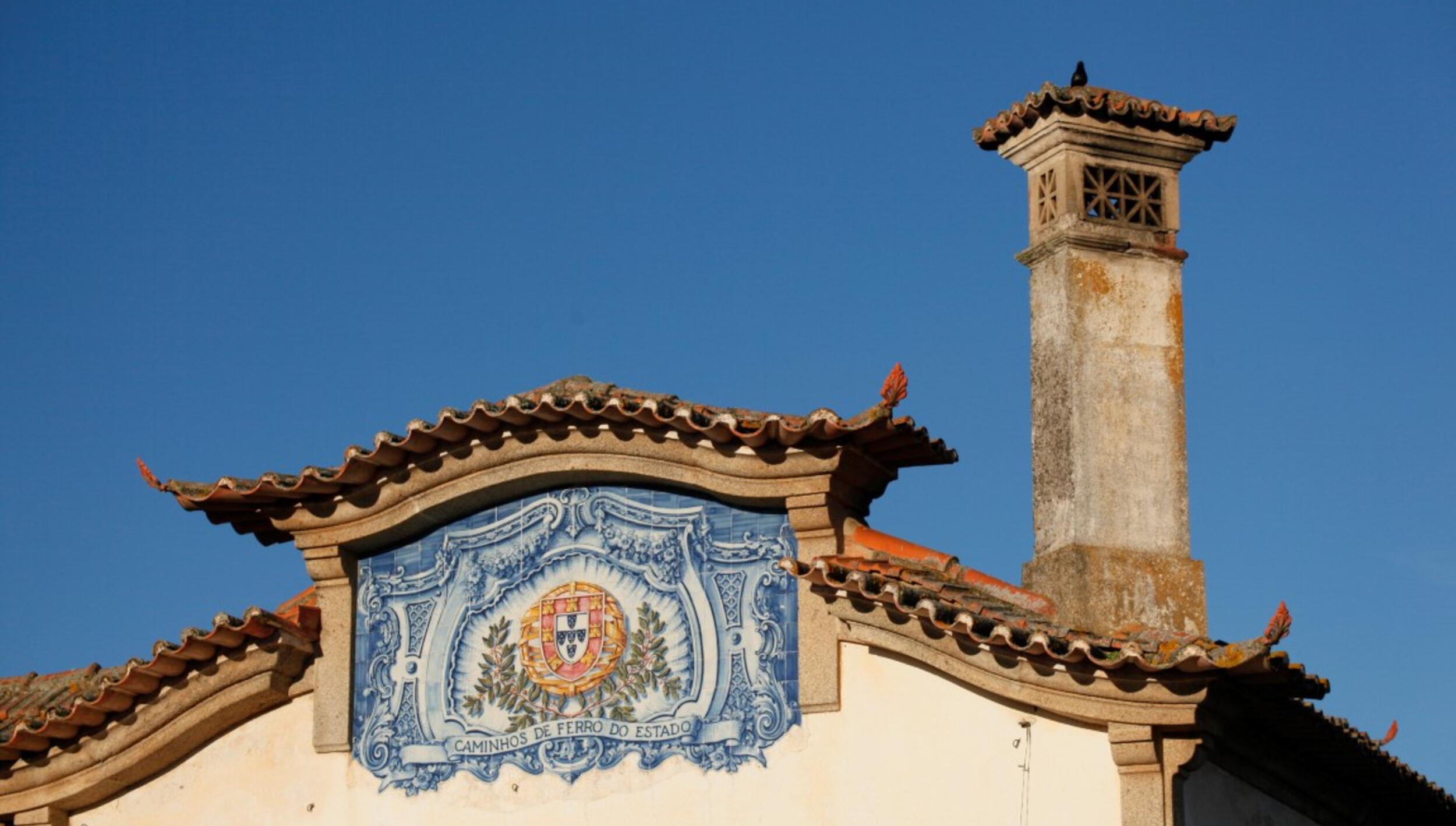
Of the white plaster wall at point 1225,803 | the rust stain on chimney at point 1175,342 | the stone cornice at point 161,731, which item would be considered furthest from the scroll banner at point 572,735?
the rust stain on chimney at point 1175,342

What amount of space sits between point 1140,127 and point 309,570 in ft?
19.9

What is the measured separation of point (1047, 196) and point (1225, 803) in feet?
13.0

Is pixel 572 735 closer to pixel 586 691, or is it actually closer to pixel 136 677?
pixel 586 691

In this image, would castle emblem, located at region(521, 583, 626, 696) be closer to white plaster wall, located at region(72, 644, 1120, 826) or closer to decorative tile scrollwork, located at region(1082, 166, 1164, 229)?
white plaster wall, located at region(72, 644, 1120, 826)

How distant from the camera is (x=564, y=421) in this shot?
17.1m

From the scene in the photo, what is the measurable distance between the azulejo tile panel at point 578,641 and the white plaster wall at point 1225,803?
2.39m

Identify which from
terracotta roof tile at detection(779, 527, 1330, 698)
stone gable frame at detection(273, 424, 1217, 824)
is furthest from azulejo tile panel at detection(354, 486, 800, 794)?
terracotta roof tile at detection(779, 527, 1330, 698)

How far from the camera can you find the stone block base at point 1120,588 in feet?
53.2

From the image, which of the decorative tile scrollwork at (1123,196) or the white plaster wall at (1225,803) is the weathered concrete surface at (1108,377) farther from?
the white plaster wall at (1225,803)

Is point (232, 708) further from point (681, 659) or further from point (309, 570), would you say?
point (681, 659)

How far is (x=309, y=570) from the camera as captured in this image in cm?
1781

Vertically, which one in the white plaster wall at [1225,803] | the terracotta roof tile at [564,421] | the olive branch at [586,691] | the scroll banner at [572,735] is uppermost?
the terracotta roof tile at [564,421]

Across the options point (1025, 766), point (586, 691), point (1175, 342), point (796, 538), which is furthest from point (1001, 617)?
point (586, 691)

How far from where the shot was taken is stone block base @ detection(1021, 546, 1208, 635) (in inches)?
639
